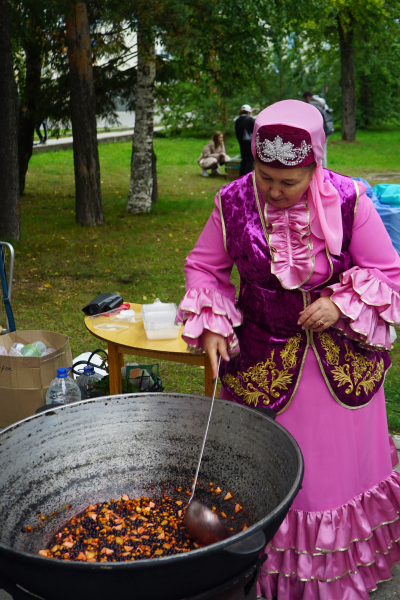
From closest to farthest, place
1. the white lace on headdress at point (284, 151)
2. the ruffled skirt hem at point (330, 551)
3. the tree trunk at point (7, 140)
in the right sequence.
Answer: the white lace on headdress at point (284, 151)
the ruffled skirt hem at point (330, 551)
the tree trunk at point (7, 140)

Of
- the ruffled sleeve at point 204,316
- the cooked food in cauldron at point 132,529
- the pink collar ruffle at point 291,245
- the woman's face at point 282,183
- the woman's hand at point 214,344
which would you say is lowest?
the cooked food in cauldron at point 132,529

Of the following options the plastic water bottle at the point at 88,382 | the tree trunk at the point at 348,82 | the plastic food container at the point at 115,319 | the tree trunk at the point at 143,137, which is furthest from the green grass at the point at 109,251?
the tree trunk at the point at 348,82

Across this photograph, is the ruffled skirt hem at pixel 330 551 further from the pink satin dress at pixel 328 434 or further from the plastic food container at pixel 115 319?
the plastic food container at pixel 115 319

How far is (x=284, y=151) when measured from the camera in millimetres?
1812

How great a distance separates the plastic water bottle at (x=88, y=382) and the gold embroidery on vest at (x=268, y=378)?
4.68 ft

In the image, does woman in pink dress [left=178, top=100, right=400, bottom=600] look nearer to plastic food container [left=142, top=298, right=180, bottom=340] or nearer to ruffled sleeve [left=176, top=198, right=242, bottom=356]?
ruffled sleeve [left=176, top=198, right=242, bottom=356]

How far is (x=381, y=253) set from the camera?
201 cm

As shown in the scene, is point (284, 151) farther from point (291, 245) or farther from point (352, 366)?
point (352, 366)

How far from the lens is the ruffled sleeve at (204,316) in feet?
6.54

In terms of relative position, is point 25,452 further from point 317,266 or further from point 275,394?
point 317,266

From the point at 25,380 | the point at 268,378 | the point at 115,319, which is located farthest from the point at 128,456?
the point at 115,319

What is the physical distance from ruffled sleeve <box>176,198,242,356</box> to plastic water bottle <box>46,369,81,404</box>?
3.74 ft

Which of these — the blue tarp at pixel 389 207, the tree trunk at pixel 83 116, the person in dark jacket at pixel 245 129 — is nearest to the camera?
the blue tarp at pixel 389 207

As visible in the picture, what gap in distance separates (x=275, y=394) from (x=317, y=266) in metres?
0.48
